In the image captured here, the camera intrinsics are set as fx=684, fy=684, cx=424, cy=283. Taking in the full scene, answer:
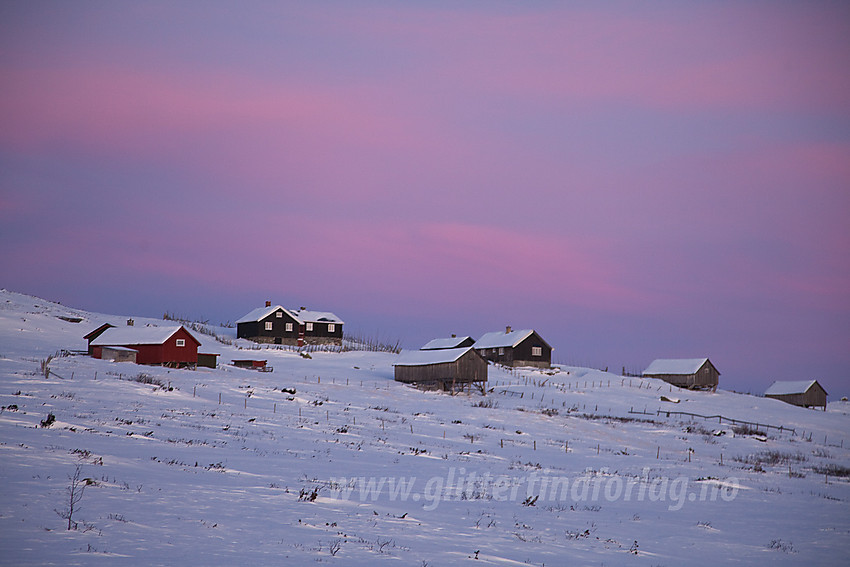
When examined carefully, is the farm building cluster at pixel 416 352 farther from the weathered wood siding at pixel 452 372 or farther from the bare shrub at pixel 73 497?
the bare shrub at pixel 73 497

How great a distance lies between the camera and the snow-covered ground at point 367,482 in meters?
13.5

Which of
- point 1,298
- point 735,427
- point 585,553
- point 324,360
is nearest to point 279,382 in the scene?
point 324,360

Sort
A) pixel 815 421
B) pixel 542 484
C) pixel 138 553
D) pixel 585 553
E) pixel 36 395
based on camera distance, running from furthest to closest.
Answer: pixel 815 421
pixel 36 395
pixel 542 484
pixel 585 553
pixel 138 553

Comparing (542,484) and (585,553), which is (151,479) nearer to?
(585,553)

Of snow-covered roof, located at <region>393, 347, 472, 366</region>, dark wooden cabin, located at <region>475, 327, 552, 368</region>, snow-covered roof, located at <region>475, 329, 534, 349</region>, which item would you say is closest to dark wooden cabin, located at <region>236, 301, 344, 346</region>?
snow-covered roof, located at <region>475, 329, 534, 349</region>

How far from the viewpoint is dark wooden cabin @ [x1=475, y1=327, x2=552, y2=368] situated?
9694 cm

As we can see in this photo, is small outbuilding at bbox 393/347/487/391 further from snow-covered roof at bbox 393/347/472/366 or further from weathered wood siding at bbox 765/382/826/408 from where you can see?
weathered wood siding at bbox 765/382/826/408

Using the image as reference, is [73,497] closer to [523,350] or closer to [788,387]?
[523,350]

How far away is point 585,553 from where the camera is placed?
15.9 meters

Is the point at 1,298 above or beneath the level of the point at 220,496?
above

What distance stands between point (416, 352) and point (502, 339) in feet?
97.9

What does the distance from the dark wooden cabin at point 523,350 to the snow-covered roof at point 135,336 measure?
51812 millimetres

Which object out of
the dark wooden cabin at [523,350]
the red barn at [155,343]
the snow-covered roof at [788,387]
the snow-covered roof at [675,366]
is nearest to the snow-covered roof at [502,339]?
the dark wooden cabin at [523,350]

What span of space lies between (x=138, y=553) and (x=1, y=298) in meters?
89.5
